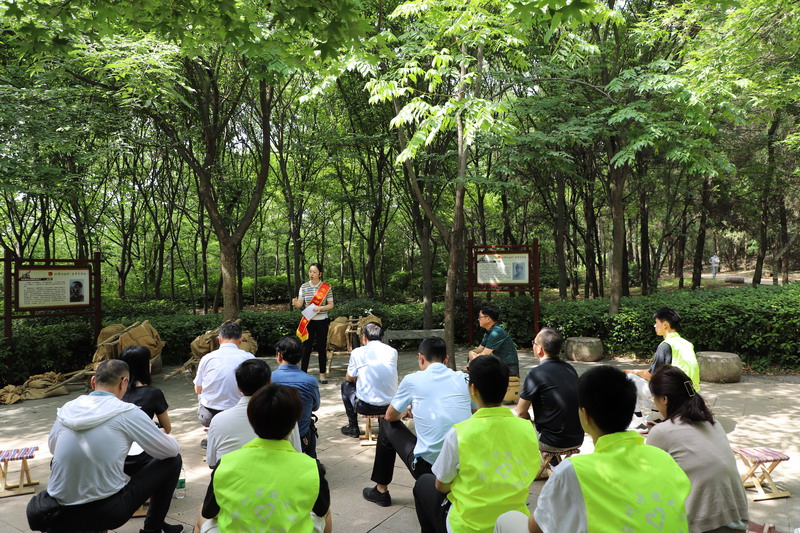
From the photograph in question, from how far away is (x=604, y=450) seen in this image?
1834 millimetres

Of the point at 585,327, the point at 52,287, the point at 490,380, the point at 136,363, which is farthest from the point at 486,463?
the point at 52,287

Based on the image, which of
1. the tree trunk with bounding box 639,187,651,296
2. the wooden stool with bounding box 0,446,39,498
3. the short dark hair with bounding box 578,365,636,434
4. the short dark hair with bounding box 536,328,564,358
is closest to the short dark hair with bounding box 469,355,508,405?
the short dark hair with bounding box 578,365,636,434

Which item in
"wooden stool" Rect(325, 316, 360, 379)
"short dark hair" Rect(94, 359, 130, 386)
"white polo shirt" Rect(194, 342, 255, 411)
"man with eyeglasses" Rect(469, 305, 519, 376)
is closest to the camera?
"short dark hair" Rect(94, 359, 130, 386)

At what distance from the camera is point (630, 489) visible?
1.73m

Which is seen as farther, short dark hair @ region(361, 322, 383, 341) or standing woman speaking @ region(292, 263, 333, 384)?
standing woman speaking @ region(292, 263, 333, 384)

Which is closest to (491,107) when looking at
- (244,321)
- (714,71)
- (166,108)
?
(714,71)

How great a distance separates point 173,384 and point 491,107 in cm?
668

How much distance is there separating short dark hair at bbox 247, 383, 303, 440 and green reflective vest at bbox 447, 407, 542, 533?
2.78 feet

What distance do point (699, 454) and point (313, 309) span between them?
576cm

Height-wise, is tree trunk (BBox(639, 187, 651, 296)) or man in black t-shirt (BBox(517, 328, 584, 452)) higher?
tree trunk (BBox(639, 187, 651, 296))

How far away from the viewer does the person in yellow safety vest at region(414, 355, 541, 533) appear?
2350 mm

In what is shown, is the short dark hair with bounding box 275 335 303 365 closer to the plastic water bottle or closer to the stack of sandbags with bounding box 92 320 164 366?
the plastic water bottle

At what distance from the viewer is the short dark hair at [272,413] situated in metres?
2.13

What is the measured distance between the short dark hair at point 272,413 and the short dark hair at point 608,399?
1.25 metres
